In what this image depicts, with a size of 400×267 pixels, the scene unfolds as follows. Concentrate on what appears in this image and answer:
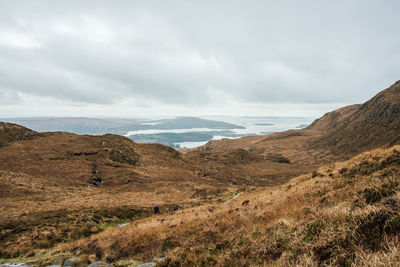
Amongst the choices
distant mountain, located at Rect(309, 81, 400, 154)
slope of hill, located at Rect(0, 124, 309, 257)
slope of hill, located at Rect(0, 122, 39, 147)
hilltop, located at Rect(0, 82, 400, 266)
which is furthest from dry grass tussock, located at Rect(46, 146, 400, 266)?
distant mountain, located at Rect(309, 81, 400, 154)

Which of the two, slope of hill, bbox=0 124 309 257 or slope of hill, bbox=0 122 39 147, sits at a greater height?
slope of hill, bbox=0 122 39 147

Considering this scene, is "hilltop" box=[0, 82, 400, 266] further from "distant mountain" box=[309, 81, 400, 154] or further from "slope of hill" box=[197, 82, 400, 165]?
"distant mountain" box=[309, 81, 400, 154]

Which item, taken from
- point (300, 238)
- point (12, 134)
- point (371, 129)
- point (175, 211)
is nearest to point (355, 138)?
point (371, 129)

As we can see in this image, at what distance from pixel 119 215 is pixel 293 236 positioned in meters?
20.0

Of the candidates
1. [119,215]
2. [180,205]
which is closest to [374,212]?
[119,215]

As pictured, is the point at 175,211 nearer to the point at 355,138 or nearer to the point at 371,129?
the point at 355,138

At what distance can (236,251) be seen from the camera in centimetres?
711

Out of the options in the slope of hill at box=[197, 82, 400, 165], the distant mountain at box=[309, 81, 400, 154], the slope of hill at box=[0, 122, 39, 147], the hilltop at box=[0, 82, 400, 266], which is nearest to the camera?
the hilltop at box=[0, 82, 400, 266]

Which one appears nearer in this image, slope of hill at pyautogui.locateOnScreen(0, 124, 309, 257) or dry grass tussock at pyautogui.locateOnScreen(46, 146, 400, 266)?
dry grass tussock at pyautogui.locateOnScreen(46, 146, 400, 266)

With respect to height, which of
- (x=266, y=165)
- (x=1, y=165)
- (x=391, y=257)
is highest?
(x=391, y=257)

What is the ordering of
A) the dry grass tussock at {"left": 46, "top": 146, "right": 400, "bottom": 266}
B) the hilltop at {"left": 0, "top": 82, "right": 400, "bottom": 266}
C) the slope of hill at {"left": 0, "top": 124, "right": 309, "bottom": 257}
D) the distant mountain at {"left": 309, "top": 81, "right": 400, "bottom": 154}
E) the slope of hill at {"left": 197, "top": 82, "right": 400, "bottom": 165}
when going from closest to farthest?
the dry grass tussock at {"left": 46, "top": 146, "right": 400, "bottom": 266} → the hilltop at {"left": 0, "top": 82, "right": 400, "bottom": 266} → the slope of hill at {"left": 0, "top": 124, "right": 309, "bottom": 257} → the distant mountain at {"left": 309, "top": 81, "right": 400, "bottom": 154} → the slope of hill at {"left": 197, "top": 82, "right": 400, "bottom": 165}

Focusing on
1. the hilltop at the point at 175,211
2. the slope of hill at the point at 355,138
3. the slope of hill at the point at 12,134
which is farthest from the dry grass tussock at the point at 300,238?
the slope of hill at the point at 355,138

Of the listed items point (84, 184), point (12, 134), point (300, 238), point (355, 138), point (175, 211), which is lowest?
point (84, 184)

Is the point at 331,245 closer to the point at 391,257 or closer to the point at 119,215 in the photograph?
the point at 391,257
